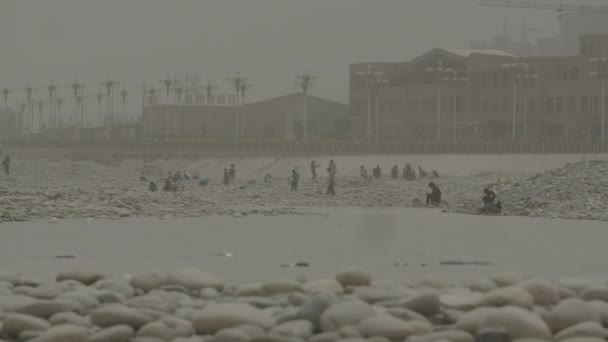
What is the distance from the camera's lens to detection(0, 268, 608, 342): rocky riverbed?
592cm

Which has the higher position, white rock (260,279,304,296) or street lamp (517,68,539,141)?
street lamp (517,68,539,141)

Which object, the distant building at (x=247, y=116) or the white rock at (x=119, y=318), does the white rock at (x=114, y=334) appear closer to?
the white rock at (x=119, y=318)

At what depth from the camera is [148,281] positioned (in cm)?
742

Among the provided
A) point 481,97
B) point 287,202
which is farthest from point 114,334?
point 481,97

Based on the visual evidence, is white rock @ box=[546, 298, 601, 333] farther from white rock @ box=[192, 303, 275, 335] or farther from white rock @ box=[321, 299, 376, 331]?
white rock @ box=[192, 303, 275, 335]

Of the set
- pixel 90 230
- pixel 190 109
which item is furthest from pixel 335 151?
pixel 90 230

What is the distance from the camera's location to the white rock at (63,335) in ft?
19.2

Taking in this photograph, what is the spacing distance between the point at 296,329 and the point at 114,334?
88cm

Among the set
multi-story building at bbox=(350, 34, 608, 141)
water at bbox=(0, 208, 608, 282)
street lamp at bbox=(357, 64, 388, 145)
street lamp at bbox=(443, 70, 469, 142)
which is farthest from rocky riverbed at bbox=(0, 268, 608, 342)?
street lamp at bbox=(357, 64, 388, 145)

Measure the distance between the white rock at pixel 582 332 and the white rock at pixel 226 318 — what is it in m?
1.41

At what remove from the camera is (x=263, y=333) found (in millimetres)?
5848

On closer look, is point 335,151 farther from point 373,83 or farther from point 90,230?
point 90,230

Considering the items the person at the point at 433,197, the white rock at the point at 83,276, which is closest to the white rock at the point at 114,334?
the white rock at the point at 83,276

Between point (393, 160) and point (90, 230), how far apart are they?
175 feet
